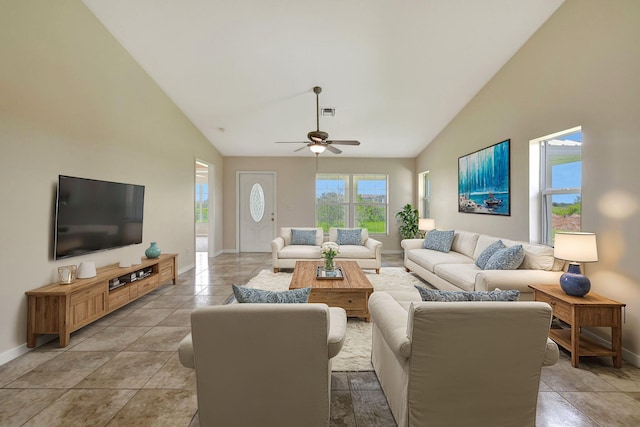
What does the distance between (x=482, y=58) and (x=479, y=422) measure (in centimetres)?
416

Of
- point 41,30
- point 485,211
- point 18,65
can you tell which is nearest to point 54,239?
point 18,65

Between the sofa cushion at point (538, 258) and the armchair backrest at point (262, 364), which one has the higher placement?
the sofa cushion at point (538, 258)

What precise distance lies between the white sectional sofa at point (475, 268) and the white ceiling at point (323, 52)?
8.03ft

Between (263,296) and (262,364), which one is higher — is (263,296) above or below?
above

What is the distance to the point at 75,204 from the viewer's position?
9.93 ft

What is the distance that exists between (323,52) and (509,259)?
11.1 feet

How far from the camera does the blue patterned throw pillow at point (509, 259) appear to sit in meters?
3.26

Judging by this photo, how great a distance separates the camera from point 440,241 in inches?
200

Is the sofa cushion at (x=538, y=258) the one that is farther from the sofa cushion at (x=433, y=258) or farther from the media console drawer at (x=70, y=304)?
the media console drawer at (x=70, y=304)

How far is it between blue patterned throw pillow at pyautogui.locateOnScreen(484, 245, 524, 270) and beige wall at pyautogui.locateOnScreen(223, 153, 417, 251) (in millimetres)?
4379

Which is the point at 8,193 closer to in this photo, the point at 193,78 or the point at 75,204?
the point at 75,204

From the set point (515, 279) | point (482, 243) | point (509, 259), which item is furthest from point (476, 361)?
point (482, 243)

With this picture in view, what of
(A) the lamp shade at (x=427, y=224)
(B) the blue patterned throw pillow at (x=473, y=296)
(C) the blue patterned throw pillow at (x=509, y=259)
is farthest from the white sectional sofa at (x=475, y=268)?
(B) the blue patterned throw pillow at (x=473, y=296)

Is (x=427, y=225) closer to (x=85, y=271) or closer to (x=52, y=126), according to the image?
(x=85, y=271)
